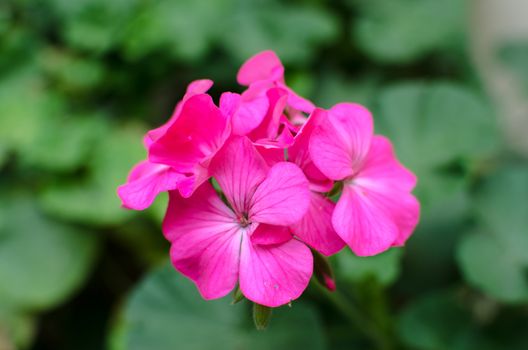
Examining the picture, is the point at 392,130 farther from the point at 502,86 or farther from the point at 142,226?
the point at 502,86

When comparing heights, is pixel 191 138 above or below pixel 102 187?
above

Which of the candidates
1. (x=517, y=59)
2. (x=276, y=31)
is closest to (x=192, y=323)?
(x=276, y=31)

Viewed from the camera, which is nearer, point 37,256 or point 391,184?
point 391,184

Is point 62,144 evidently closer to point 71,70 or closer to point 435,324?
point 71,70

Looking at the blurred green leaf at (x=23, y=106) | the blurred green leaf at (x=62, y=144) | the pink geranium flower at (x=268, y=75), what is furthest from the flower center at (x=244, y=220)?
the blurred green leaf at (x=23, y=106)

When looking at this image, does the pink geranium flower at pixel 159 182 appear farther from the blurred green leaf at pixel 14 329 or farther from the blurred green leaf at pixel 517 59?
the blurred green leaf at pixel 517 59

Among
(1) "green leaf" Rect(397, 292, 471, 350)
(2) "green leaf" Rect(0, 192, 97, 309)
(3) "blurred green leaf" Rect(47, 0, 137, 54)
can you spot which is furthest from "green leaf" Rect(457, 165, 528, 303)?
(3) "blurred green leaf" Rect(47, 0, 137, 54)
